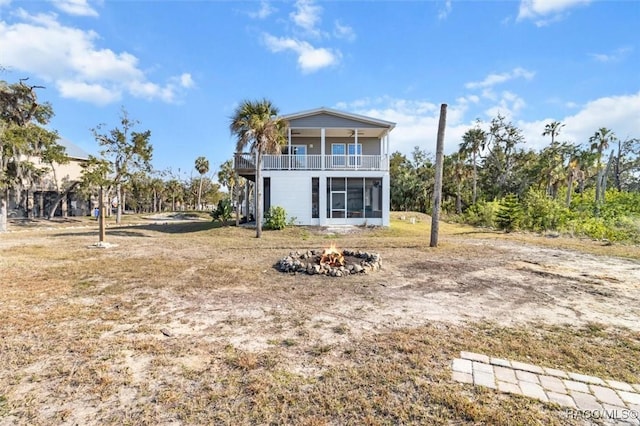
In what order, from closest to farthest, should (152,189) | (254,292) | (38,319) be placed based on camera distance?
(38,319), (254,292), (152,189)

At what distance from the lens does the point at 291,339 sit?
394 cm

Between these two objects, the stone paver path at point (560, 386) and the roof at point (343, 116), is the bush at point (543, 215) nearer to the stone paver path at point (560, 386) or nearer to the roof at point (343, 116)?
the roof at point (343, 116)

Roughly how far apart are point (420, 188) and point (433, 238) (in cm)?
2521

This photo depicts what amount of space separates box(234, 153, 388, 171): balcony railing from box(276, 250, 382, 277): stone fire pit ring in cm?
1027

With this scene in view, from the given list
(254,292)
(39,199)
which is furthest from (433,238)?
(39,199)

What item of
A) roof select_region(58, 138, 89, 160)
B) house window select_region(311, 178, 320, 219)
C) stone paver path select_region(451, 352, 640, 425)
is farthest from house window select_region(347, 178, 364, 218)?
roof select_region(58, 138, 89, 160)

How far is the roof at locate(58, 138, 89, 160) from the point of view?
105ft

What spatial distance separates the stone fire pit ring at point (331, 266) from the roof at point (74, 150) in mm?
34047

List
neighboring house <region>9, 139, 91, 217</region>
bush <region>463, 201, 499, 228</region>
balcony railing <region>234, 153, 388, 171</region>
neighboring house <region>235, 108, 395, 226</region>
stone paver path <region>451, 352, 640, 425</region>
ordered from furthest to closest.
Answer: neighboring house <region>9, 139, 91, 217</region>
bush <region>463, 201, 499, 228</region>
neighboring house <region>235, 108, 395, 226</region>
balcony railing <region>234, 153, 388, 171</region>
stone paver path <region>451, 352, 640, 425</region>

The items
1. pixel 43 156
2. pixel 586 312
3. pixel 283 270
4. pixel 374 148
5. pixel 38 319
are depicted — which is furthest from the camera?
pixel 43 156

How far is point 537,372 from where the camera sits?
3145mm

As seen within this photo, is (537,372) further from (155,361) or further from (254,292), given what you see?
(254,292)

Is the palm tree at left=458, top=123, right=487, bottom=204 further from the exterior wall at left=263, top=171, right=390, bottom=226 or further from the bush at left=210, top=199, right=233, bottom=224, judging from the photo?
the bush at left=210, top=199, right=233, bottom=224

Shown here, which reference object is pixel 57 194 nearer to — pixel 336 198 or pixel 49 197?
pixel 49 197
